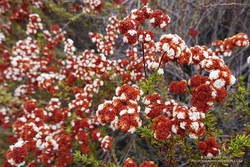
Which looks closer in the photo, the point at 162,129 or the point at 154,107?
the point at 162,129

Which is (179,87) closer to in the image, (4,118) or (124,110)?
(124,110)

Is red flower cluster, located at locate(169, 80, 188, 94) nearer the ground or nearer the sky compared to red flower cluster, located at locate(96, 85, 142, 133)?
nearer the sky

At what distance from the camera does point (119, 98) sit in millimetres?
1678

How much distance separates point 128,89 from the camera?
66.4 inches

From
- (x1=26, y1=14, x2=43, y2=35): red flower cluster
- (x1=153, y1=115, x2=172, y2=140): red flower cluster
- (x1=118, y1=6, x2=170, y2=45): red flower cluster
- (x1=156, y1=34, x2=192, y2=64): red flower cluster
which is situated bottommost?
(x1=153, y1=115, x2=172, y2=140): red flower cluster

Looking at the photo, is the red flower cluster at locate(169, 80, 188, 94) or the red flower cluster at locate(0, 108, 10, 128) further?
the red flower cluster at locate(0, 108, 10, 128)

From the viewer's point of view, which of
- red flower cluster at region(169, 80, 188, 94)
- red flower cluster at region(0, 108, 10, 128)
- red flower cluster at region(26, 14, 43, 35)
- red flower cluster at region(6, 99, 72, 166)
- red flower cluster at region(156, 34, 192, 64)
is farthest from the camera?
red flower cluster at region(26, 14, 43, 35)

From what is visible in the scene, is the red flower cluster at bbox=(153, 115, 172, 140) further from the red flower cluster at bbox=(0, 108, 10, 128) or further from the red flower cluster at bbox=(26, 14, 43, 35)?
the red flower cluster at bbox=(26, 14, 43, 35)

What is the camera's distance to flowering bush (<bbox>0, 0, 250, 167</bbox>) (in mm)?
1601

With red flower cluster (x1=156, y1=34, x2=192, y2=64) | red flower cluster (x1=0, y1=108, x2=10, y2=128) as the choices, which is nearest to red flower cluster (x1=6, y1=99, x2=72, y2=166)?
red flower cluster (x1=0, y1=108, x2=10, y2=128)

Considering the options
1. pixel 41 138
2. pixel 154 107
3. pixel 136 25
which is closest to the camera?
pixel 154 107

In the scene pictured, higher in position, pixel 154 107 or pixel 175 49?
pixel 175 49

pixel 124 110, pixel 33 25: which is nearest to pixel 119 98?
pixel 124 110

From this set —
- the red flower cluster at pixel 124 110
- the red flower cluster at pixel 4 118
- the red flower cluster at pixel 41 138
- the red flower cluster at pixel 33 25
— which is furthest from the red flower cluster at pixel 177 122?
the red flower cluster at pixel 33 25
